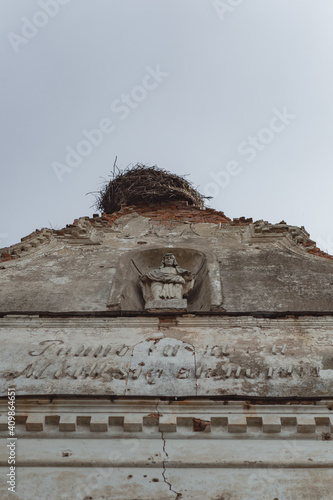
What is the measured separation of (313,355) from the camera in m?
6.58

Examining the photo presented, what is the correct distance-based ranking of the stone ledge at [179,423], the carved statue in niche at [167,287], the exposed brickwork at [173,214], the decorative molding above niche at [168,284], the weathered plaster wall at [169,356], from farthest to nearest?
the exposed brickwork at [173,214]
the decorative molding above niche at [168,284]
the carved statue in niche at [167,287]
the weathered plaster wall at [169,356]
the stone ledge at [179,423]

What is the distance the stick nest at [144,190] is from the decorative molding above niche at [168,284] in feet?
15.8

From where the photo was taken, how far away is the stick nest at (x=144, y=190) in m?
16.7

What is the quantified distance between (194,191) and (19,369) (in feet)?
41.4

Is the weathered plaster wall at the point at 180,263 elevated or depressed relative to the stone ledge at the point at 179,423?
elevated

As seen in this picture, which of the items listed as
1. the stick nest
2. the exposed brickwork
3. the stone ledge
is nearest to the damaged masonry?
the stone ledge

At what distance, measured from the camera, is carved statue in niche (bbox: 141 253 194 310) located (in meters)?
8.84

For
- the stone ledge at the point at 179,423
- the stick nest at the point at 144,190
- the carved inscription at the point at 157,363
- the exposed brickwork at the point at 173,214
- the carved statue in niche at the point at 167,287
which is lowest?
the stone ledge at the point at 179,423

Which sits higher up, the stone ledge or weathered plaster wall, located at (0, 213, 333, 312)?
weathered plaster wall, located at (0, 213, 333, 312)

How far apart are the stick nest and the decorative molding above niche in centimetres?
481

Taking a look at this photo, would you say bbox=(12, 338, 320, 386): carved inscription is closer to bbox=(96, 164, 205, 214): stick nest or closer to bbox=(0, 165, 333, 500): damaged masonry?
bbox=(0, 165, 333, 500): damaged masonry

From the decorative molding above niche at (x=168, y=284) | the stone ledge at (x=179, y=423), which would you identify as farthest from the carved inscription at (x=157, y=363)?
the decorative molding above niche at (x=168, y=284)

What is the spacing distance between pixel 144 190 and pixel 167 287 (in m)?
7.70

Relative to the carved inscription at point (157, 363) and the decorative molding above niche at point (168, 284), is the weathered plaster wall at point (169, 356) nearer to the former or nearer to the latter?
the carved inscription at point (157, 363)
